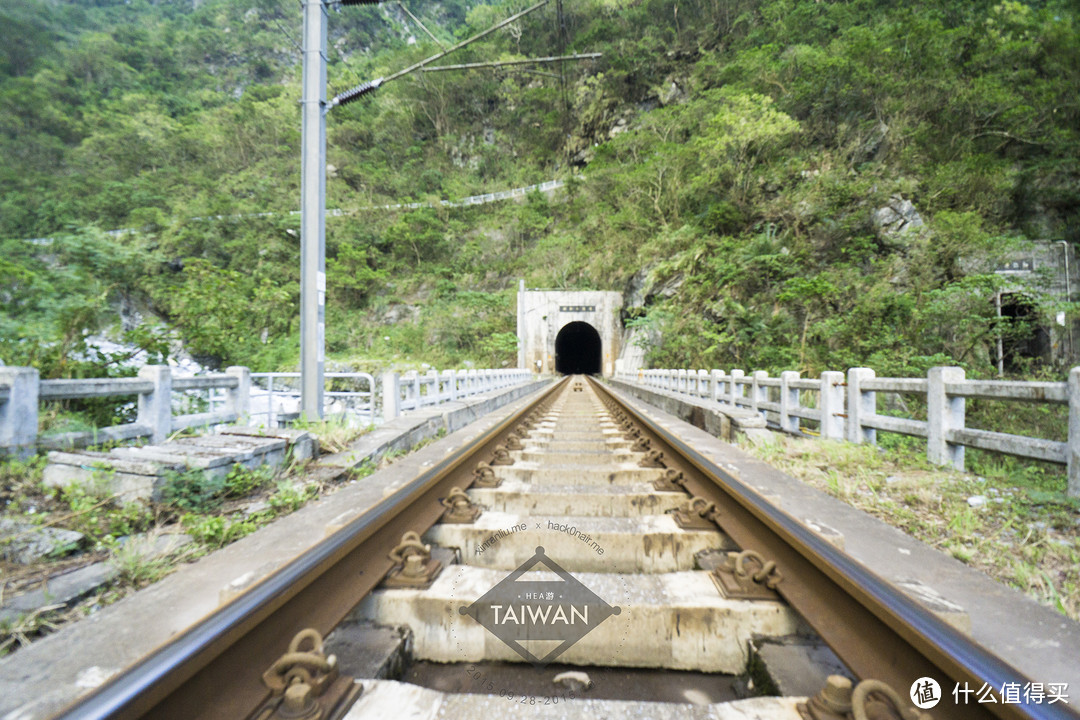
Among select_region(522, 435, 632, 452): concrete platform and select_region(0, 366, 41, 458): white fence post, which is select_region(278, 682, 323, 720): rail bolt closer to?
select_region(522, 435, 632, 452): concrete platform

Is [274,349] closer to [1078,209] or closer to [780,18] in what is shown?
[1078,209]

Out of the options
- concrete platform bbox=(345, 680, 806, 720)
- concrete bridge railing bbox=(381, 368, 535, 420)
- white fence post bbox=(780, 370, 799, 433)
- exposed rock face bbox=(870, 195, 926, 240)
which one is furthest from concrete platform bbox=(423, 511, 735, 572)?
exposed rock face bbox=(870, 195, 926, 240)

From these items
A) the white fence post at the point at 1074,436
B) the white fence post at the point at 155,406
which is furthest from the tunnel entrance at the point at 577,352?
the white fence post at the point at 1074,436

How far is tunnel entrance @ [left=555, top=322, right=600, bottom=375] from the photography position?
39562 mm

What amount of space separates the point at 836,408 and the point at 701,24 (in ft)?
162

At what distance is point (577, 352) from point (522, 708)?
137ft

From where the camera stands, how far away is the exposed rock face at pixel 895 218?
50.9ft

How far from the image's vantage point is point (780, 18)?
3203 centimetres

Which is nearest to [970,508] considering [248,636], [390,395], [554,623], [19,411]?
[554,623]

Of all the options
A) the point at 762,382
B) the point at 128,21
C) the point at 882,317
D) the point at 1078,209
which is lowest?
the point at 762,382

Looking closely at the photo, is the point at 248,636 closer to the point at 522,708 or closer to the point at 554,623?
the point at 522,708

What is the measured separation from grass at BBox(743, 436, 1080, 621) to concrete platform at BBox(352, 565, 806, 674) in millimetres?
1230

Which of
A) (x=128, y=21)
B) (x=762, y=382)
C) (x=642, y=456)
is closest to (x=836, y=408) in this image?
(x=762, y=382)

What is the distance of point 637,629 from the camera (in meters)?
1.35
